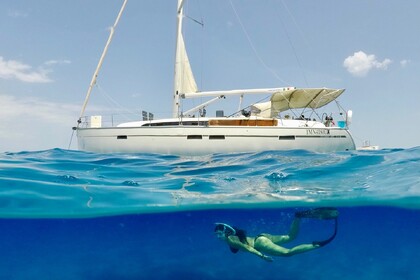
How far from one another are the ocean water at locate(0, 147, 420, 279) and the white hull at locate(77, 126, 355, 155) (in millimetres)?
3913

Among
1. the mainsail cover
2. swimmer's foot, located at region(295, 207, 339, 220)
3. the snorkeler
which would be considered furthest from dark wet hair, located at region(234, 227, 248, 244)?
the mainsail cover

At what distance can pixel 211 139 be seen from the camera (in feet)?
59.2

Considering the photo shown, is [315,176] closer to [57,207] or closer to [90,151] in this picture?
[57,207]

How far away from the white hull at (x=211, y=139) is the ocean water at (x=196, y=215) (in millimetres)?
3913

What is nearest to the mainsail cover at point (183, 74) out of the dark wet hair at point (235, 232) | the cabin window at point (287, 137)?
the cabin window at point (287, 137)

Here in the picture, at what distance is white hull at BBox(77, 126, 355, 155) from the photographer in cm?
1794

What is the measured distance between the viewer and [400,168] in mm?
10453

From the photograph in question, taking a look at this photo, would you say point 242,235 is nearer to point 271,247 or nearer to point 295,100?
point 271,247

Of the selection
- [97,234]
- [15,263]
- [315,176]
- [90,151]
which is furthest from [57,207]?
[90,151]

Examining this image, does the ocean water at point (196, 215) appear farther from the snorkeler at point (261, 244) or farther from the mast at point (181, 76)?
the mast at point (181, 76)

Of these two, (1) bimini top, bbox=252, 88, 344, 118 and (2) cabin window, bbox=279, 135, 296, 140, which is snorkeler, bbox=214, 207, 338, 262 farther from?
(1) bimini top, bbox=252, 88, 344, 118

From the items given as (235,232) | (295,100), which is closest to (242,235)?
(235,232)

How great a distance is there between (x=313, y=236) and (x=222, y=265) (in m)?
4.54

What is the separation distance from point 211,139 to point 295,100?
7194 mm
